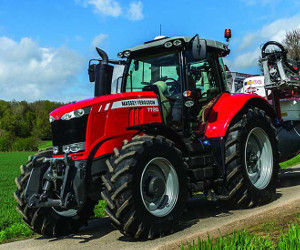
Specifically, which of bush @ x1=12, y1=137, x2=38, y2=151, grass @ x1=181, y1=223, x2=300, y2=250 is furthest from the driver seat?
bush @ x1=12, y1=137, x2=38, y2=151

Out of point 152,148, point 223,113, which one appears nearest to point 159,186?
point 152,148

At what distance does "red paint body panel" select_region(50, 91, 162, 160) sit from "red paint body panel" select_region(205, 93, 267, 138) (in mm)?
1337

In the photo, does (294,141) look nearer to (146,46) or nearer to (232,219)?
(232,219)

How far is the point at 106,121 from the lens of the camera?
4918 millimetres

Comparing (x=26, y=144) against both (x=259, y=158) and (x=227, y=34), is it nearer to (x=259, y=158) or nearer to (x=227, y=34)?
(x=227, y=34)

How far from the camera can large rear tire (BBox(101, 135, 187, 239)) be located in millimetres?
4309

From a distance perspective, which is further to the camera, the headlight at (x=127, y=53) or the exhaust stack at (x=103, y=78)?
the headlight at (x=127, y=53)

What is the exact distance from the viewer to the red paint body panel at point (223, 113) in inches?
237

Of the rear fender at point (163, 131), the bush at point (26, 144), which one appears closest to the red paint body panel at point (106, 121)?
the rear fender at point (163, 131)

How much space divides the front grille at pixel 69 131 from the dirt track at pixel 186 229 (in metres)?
1.19

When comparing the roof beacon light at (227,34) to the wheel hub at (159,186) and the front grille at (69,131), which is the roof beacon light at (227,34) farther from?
the front grille at (69,131)

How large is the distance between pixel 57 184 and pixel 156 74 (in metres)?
2.37

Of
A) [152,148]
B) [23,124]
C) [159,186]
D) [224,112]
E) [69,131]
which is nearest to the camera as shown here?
[152,148]

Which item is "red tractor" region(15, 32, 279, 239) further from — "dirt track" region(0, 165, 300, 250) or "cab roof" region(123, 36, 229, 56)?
"dirt track" region(0, 165, 300, 250)
